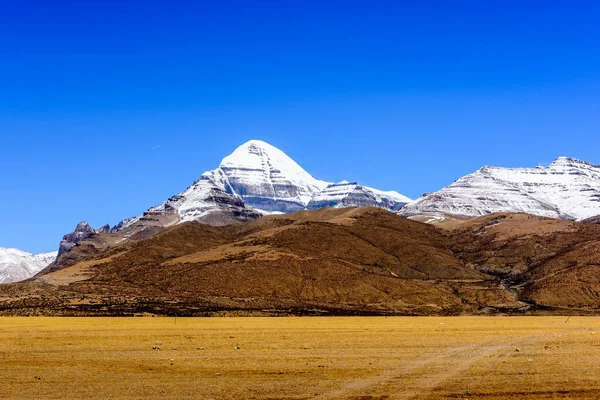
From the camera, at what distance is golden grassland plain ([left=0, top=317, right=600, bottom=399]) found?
38.2 metres

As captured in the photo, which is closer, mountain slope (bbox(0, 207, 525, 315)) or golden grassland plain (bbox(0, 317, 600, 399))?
golden grassland plain (bbox(0, 317, 600, 399))

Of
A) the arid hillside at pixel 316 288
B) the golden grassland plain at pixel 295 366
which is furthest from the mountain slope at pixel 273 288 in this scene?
the golden grassland plain at pixel 295 366

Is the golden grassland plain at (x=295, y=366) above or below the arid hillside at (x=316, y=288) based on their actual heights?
below

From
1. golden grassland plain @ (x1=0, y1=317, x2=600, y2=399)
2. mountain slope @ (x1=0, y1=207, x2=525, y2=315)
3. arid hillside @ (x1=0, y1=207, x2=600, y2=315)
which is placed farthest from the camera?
arid hillside @ (x1=0, y1=207, x2=600, y2=315)

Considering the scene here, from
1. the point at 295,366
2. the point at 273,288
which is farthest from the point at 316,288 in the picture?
the point at 295,366

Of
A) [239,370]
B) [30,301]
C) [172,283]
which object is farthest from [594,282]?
[239,370]

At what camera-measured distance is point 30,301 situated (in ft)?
468

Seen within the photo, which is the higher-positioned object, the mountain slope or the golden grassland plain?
the mountain slope

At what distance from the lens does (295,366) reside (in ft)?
154

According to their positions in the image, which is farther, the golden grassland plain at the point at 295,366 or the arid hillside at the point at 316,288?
the arid hillside at the point at 316,288

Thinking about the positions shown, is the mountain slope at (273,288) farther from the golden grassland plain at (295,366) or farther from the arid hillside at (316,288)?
the golden grassland plain at (295,366)

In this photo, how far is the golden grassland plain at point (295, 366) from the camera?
125 feet

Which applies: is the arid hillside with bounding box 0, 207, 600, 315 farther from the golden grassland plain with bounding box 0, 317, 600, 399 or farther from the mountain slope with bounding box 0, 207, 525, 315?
the golden grassland plain with bounding box 0, 317, 600, 399

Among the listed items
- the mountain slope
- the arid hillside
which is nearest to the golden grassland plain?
the arid hillside
